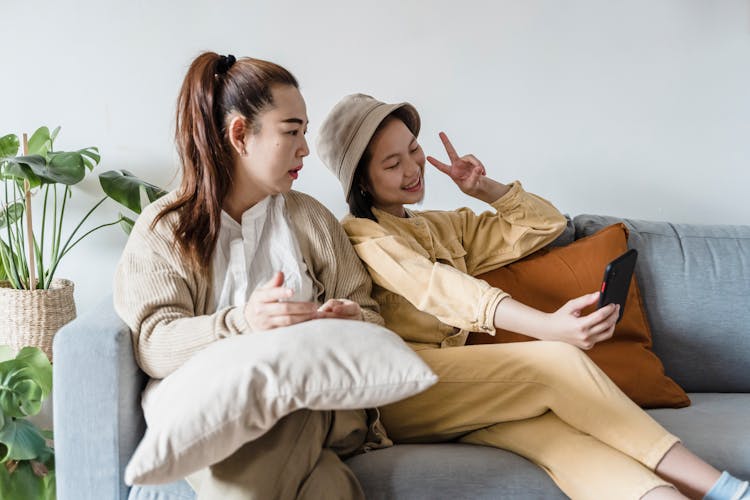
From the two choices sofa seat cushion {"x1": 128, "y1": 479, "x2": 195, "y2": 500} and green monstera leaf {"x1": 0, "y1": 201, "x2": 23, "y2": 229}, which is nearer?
sofa seat cushion {"x1": 128, "y1": 479, "x2": 195, "y2": 500}

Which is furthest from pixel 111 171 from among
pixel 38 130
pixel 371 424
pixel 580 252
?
pixel 580 252

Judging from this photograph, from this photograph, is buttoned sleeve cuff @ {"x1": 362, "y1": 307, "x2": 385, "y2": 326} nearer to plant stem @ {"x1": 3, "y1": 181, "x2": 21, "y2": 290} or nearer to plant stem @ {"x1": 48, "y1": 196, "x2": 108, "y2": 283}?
plant stem @ {"x1": 48, "y1": 196, "x2": 108, "y2": 283}

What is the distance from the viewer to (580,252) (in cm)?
208

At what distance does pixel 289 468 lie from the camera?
144cm

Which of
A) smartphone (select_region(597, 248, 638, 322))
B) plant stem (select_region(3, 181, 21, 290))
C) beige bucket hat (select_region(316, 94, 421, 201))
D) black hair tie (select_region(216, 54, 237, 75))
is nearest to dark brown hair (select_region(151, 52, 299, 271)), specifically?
black hair tie (select_region(216, 54, 237, 75))

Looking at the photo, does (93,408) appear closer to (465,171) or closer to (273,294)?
(273,294)

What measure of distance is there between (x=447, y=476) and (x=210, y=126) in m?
0.85

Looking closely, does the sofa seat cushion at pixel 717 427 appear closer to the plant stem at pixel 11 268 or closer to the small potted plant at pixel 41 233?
the small potted plant at pixel 41 233

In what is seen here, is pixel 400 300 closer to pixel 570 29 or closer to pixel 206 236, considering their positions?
pixel 206 236

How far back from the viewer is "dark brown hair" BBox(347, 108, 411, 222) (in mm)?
1959

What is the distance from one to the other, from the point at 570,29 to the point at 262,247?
1227mm

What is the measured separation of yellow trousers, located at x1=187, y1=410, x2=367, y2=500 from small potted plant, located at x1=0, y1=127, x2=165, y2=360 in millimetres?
983

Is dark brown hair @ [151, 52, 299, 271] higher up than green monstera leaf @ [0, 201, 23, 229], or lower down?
higher up

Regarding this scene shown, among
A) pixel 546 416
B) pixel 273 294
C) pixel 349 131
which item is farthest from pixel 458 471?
pixel 349 131
